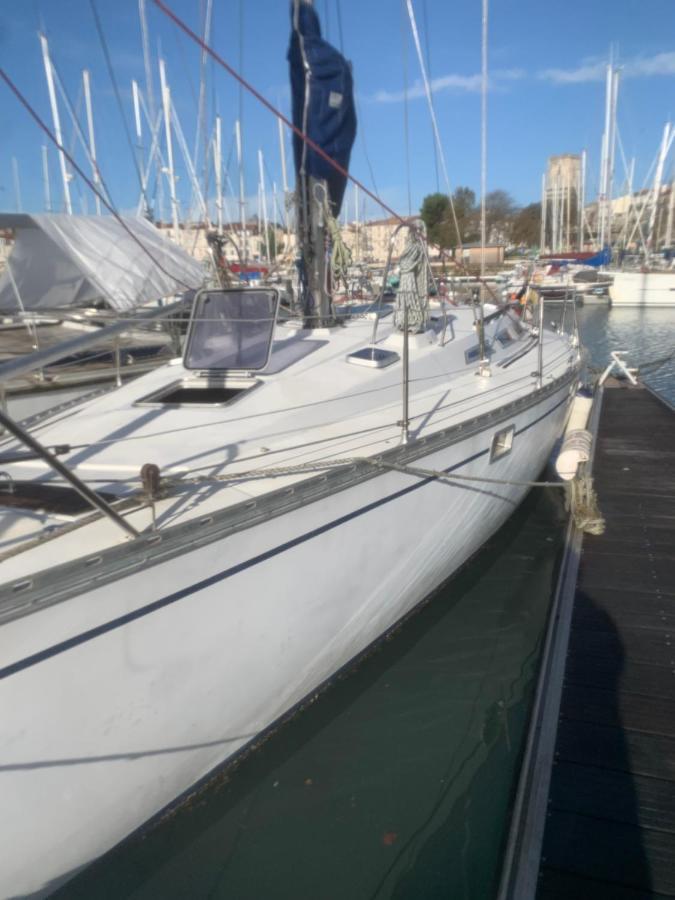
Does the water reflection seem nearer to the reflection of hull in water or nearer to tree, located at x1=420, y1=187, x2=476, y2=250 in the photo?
tree, located at x1=420, y1=187, x2=476, y2=250

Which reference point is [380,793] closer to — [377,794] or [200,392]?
[377,794]

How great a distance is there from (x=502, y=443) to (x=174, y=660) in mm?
3232

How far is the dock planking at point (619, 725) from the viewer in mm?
2807

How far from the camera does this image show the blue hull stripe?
2.21m

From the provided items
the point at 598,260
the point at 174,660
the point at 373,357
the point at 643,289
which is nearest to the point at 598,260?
the point at 598,260

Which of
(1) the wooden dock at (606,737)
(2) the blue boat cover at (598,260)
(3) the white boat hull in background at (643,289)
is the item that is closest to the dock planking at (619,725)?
(1) the wooden dock at (606,737)

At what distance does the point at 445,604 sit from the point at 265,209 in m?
24.1

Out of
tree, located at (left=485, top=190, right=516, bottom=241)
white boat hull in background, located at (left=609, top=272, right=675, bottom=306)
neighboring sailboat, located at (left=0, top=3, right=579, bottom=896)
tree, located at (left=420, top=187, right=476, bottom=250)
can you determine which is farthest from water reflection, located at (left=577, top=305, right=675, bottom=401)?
tree, located at (left=485, top=190, right=516, bottom=241)

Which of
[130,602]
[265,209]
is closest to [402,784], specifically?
[130,602]

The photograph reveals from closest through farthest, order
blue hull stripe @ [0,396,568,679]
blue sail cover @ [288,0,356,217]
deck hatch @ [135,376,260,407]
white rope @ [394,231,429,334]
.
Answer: blue hull stripe @ [0,396,568,679]
deck hatch @ [135,376,260,407]
blue sail cover @ [288,0,356,217]
white rope @ [394,231,429,334]

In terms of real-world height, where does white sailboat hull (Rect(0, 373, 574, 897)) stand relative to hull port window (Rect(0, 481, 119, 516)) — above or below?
below

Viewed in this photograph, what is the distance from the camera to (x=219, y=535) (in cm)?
273

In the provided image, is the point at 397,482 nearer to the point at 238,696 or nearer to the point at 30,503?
the point at 238,696

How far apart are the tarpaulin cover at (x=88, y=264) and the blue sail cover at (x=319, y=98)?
5782mm
